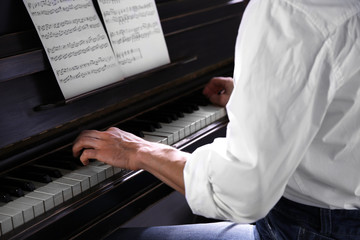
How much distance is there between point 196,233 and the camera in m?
1.48

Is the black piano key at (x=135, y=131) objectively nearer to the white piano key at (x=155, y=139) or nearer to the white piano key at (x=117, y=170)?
the white piano key at (x=155, y=139)

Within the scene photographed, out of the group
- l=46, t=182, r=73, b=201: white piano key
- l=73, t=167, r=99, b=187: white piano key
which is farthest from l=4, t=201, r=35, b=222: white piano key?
l=73, t=167, r=99, b=187: white piano key

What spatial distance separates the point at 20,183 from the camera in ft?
4.42

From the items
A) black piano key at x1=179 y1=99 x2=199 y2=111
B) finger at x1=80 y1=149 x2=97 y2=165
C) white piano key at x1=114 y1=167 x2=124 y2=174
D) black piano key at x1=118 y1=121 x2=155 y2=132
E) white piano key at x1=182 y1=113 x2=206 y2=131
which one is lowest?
white piano key at x1=182 y1=113 x2=206 y2=131

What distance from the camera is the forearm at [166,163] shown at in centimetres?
129

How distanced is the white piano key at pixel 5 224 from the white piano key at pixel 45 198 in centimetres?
11

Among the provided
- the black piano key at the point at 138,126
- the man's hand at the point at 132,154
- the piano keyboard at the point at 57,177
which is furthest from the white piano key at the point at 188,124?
the man's hand at the point at 132,154

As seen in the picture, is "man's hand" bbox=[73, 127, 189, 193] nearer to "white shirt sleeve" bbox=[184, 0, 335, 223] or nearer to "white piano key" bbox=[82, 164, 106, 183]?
"white piano key" bbox=[82, 164, 106, 183]

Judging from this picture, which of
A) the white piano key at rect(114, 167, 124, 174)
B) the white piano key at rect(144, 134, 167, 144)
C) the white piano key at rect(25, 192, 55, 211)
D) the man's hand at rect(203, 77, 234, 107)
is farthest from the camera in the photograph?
the man's hand at rect(203, 77, 234, 107)

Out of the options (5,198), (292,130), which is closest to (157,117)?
(5,198)

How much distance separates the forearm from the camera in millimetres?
1285

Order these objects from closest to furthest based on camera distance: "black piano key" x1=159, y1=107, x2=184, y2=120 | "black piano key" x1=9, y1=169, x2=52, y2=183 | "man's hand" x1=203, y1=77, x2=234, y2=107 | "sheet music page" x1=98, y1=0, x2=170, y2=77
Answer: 1. "black piano key" x1=9, y1=169, x2=52, y2=183
2. "sheet music page" x1=98, y1=0, x2=170, y2=77
3. "black piano key" x1=159, y1=107, x2=184, y2=120
4. "man's hand" x1=203, y1=77, x2=234, y2=107

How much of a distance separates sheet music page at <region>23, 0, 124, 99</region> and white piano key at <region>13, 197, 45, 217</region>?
40cm

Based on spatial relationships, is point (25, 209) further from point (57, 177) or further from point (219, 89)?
point (219, 89)
